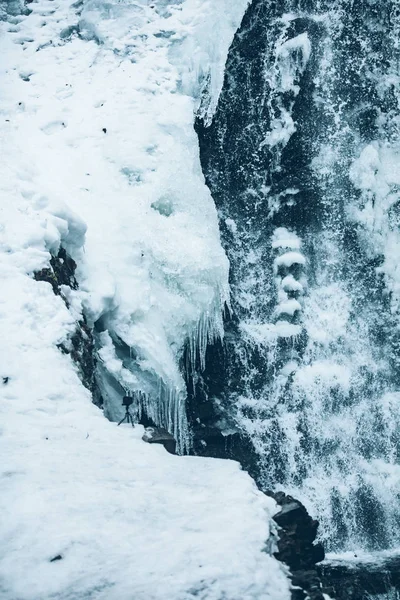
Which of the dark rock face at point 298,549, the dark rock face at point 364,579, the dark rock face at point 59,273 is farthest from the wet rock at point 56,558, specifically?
the dark rock face at point 364,579

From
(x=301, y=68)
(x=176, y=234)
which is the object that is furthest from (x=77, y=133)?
(x=301, y=68)

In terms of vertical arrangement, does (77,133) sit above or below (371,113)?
below

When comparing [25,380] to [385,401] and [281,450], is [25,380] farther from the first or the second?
[385,401]

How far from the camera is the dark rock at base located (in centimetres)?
516

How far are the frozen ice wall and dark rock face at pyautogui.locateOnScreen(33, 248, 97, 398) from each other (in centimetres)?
38

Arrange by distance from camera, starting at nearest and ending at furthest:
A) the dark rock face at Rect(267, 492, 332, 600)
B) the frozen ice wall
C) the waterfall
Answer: the dark rock face at Rect(267, 492, 332, 600)
the frozen ice wall
the waterfall

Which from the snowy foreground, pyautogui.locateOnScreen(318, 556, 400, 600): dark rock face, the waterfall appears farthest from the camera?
the waterfall

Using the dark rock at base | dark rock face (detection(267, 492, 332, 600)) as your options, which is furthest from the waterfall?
dark rock face (detection(267, 492, 332, 600))

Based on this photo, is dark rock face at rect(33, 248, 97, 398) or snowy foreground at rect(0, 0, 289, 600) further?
dark rock face at rect(33, 248, 97, 398)

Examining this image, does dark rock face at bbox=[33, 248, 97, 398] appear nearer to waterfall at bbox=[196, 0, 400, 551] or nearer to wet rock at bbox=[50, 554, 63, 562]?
wet rock at bbox=[50, 554, 63, 562]

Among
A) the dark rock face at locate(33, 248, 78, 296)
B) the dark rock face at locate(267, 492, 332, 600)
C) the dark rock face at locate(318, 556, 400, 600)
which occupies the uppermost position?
the dark rock face at locate(33, 248, 78, 296)

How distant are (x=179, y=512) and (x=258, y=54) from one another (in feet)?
34.7

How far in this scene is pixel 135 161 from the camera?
941 cm

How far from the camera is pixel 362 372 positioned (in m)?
10.4
